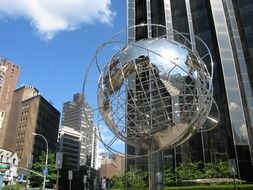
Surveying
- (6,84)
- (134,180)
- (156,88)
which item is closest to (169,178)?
(134,180)

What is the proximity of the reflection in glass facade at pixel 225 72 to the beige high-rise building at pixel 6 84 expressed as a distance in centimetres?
9069

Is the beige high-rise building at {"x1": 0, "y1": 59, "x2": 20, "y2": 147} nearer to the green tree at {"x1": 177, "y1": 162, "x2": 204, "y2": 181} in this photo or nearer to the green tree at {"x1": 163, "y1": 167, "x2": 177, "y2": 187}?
the green tree at {"x1": 163, "y1": 167, "x2": 177, "y2": 187}

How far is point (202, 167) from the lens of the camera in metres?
32.2

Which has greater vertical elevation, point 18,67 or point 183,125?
point 18,67

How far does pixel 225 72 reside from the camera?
1296 inches

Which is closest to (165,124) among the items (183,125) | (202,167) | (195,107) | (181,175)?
(183,125)

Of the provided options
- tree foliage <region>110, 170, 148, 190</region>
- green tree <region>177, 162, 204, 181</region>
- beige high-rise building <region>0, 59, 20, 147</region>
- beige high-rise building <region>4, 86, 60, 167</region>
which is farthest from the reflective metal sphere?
beige high-rise building <region>0, 59, 20, 147</region>

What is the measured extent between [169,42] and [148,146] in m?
3.03

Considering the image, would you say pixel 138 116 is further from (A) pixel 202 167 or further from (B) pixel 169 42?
(A) pixel 202 167

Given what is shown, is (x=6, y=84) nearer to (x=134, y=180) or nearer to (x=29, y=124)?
(x=29, y=124)

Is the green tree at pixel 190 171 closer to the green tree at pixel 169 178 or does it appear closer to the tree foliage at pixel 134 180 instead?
the green tree at pixel 169 178

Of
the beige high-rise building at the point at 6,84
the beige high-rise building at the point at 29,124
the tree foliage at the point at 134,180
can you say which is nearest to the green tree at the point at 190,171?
the tree foliage at the point at 134,180

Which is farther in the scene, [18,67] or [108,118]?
[18,67]

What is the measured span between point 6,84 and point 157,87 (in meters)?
133
